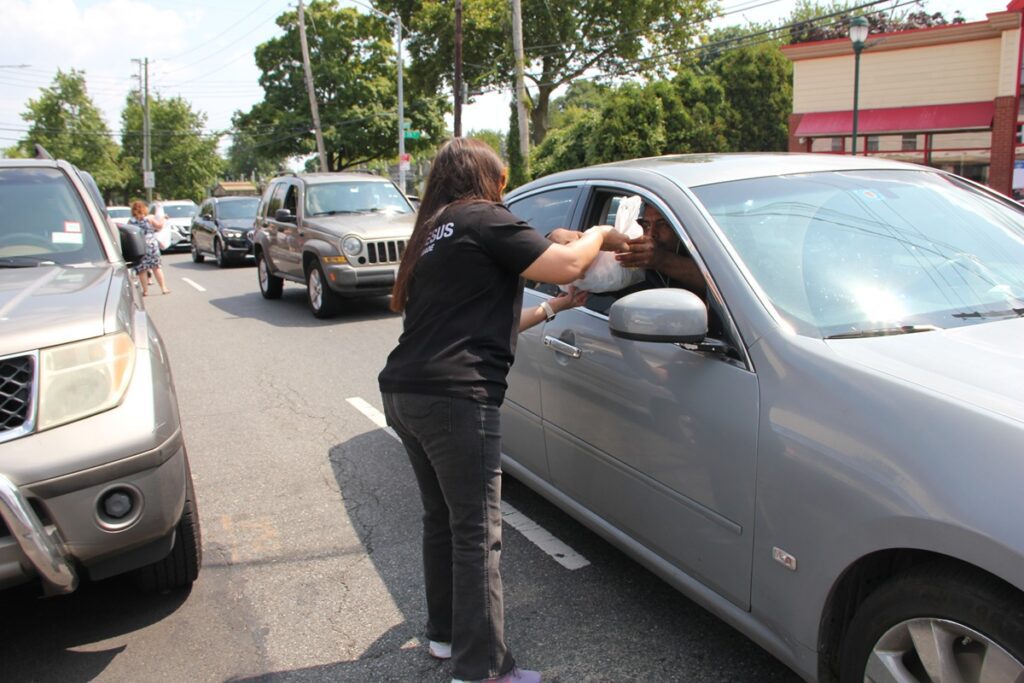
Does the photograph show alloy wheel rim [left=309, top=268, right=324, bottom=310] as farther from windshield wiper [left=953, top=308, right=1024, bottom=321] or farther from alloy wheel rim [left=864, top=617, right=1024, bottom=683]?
alloy wheel rim [left=864, top=617, right=1024, bottom=683]

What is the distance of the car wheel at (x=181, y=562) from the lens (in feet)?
10.8

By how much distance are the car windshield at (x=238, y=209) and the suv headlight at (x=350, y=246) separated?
10673 mm

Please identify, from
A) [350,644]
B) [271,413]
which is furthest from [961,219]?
[271,413]

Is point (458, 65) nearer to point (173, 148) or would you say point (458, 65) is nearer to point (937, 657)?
point (937, 657)

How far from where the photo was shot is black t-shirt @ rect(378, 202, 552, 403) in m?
2.46

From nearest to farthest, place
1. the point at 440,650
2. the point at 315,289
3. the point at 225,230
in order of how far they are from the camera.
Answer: the point at 440,650 → the point at 315,289 → the point at 225,230

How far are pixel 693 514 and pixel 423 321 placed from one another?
1.07m

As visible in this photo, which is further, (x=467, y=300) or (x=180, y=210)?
(x=180, y=210)

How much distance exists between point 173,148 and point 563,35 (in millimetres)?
39460

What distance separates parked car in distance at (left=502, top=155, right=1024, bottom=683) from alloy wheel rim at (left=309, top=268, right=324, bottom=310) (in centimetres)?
766

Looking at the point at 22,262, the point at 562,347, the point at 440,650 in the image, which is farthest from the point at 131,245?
the point at 440,650

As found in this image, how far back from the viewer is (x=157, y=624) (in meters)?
3.26

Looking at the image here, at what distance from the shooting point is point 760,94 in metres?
35.6

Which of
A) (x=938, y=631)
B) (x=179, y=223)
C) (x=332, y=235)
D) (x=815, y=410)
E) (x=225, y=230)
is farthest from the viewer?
(x=179, y=223)
